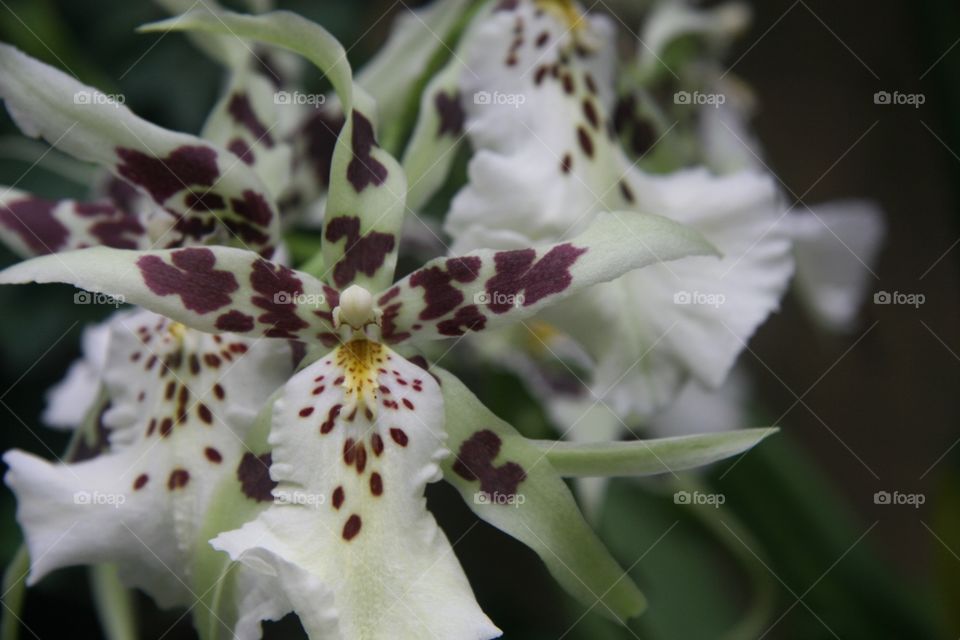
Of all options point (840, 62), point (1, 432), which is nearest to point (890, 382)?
point (840, 62)

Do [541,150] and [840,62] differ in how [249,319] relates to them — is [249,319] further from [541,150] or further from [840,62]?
[840,62]
